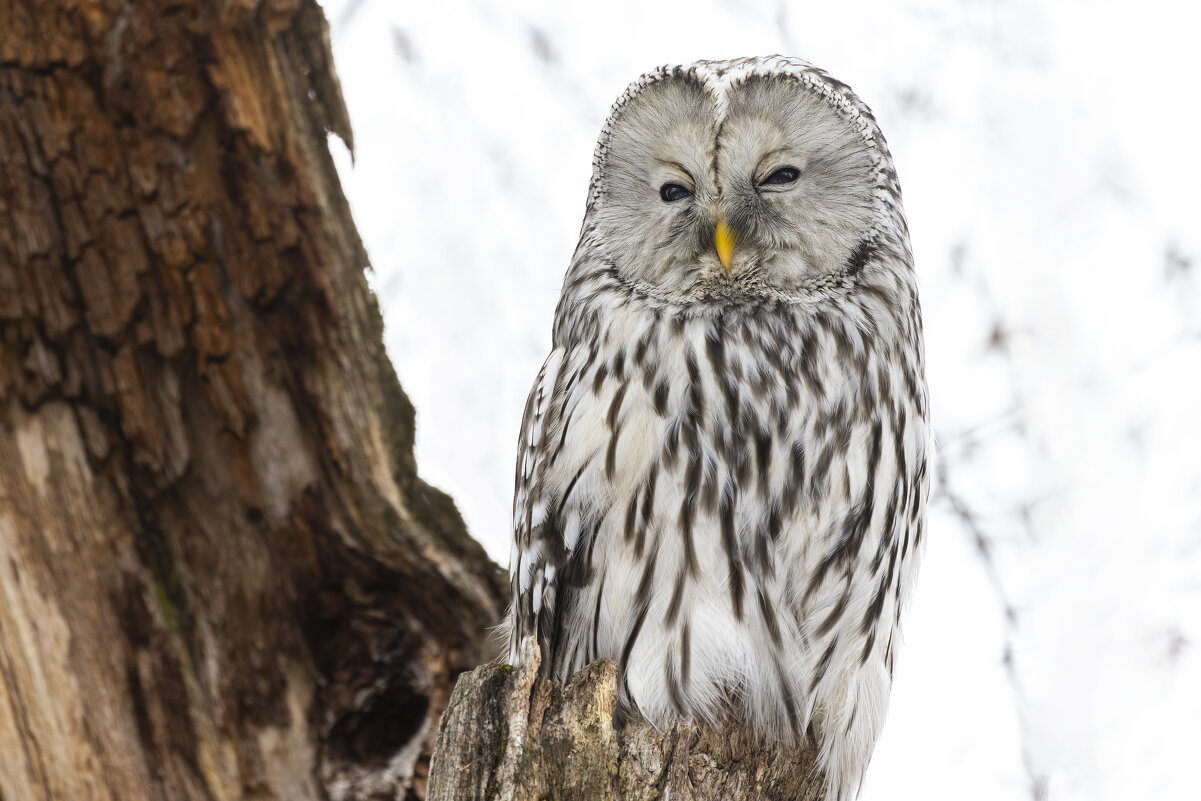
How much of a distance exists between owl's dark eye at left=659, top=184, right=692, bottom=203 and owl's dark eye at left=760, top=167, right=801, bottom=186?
181 mm

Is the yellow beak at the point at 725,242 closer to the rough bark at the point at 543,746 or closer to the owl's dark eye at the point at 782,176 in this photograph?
the owl's dark eye at the point at 782,176

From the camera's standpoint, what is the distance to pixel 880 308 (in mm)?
2592

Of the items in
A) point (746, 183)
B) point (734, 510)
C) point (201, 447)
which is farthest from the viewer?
point (201, 447)

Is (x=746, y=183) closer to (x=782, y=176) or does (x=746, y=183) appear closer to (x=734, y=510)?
(x=782, y=176)

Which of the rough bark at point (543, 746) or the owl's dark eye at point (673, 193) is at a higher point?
the owl's dark eye at point (673, 193)

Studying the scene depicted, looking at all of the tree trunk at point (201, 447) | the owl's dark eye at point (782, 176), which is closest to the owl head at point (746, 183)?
the owl's dark eye at point (782, 176)

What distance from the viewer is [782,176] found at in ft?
8.48

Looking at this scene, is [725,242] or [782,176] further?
[782,176]

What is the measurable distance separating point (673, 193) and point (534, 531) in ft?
2.74

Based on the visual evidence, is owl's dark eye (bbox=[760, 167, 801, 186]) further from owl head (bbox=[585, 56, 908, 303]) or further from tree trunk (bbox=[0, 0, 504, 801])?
tree trunk (bbox=[0, 0, 504, 801])

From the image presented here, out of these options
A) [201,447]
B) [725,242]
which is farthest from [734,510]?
[201,447]

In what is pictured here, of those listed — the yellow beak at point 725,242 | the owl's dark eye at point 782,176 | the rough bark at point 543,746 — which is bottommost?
the rough bark at point 543,746

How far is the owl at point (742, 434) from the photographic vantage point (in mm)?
2416

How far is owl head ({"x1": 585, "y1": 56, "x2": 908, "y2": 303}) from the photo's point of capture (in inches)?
99.9
